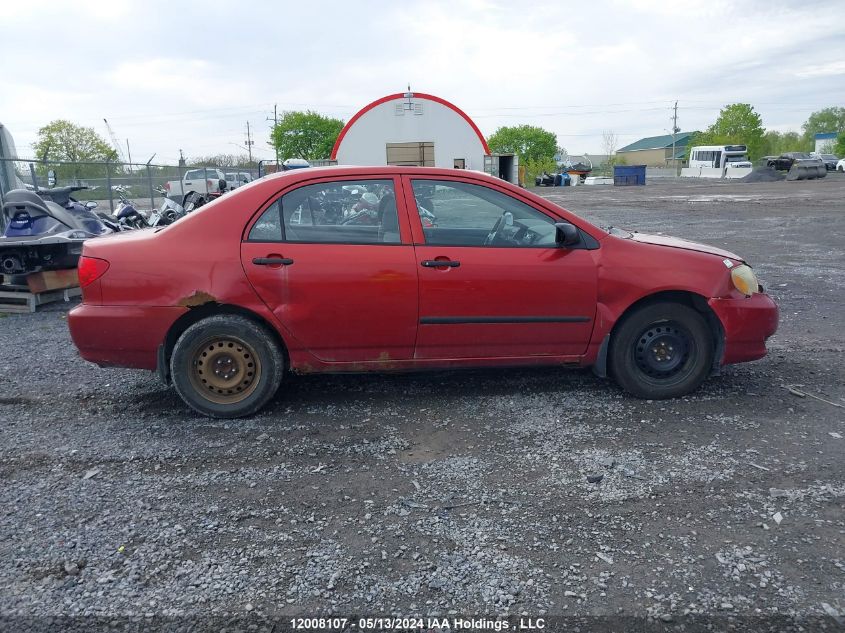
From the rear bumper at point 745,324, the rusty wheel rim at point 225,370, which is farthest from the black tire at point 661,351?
the rusty wheel rim at point 225,370

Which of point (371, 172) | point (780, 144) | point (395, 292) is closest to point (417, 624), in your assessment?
point (395, 292)

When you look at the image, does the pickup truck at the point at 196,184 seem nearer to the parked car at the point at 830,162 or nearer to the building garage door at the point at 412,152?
the building garage door at the point at 412,152

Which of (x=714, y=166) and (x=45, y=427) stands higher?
(x=714, y=166)

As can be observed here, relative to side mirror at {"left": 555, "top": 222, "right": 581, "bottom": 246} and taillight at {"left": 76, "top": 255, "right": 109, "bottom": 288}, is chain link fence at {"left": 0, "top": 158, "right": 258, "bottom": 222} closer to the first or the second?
taillight at {"left": 76, "top": 255, "right": 109, "bottom": 288}

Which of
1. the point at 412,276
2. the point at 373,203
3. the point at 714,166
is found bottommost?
the point at 412,276

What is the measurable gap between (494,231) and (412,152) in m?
24.1

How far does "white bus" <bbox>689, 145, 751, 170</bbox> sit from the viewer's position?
5991cm

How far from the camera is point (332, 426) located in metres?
4.39

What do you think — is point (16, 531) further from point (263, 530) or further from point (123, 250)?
point (123, 250)

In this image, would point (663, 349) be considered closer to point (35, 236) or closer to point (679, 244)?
point (679, 244)

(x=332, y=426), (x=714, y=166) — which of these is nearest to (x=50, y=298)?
(x=332, y=426)

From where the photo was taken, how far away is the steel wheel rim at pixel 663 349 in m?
4.68

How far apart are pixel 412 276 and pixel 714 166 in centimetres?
6805

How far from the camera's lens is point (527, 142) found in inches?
4471
